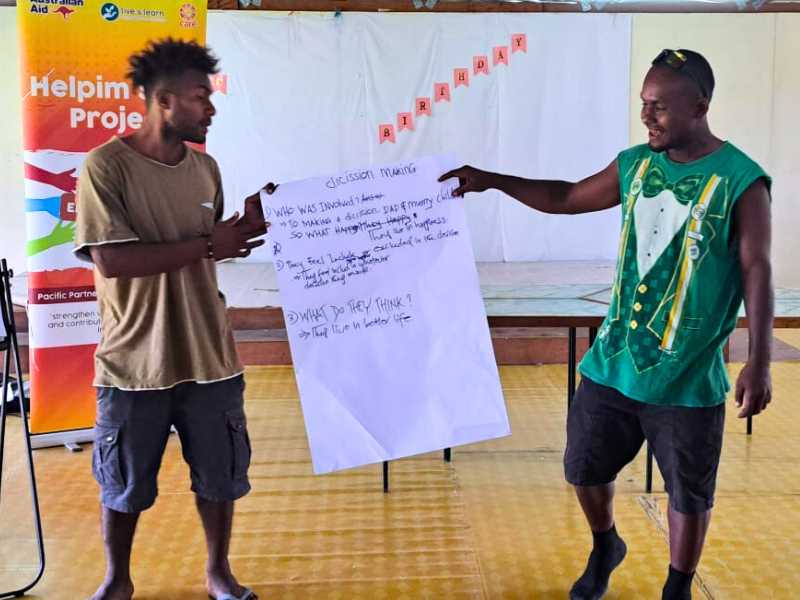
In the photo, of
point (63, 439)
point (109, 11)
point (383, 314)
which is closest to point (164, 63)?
point (383, 314)

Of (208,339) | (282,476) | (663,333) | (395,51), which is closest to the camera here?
(663,333)

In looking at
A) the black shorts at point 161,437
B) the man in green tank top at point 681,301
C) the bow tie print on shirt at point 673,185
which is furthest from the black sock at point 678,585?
the black shorts at point 161,437

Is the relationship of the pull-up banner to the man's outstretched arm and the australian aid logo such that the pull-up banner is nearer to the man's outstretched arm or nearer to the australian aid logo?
the australian aid logo

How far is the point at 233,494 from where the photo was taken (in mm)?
2080

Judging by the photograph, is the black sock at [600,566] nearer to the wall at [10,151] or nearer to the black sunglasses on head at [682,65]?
the black sunglasses on head at [682,65]

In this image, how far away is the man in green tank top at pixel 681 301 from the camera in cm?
174

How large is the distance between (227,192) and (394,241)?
4713 millimetres

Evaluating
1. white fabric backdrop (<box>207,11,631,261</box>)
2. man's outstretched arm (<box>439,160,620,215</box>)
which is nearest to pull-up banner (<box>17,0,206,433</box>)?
man's outstretched arm (<box>439,160,620,215</box>)

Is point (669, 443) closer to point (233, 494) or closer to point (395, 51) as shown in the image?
point (233, 494)

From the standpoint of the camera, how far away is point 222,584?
7.23 feet

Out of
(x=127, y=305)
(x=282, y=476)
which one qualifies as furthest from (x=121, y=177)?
(x=282, y=476)

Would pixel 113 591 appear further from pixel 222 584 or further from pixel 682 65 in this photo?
pixel 682 65

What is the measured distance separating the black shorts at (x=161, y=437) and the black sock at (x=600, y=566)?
0.93 metres

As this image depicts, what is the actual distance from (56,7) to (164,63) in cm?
163
